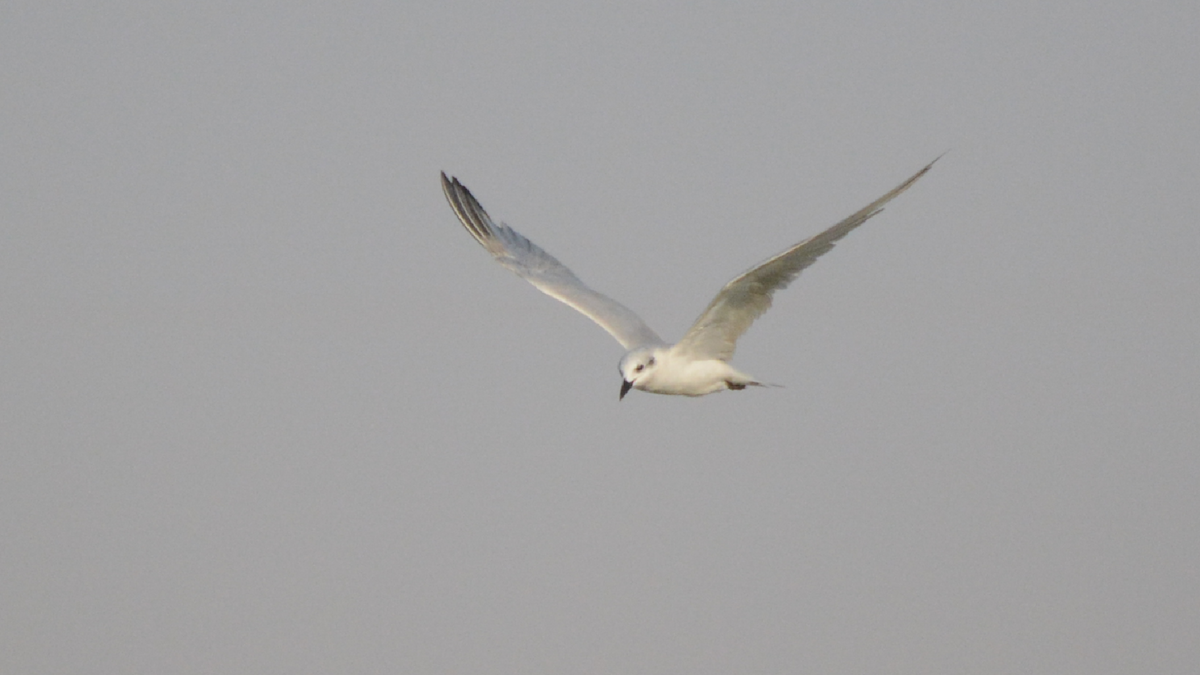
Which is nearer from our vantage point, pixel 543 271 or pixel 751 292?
pixel 751 292

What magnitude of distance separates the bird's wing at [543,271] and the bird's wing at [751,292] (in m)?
1.61

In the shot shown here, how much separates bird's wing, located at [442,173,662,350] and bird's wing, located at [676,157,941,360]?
161cm

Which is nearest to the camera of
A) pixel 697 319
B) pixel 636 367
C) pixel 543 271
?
pixel 697 319

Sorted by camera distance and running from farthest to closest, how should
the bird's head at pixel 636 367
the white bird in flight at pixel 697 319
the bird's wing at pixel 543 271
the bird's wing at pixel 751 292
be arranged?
the bird's wing at pixel 543 271, the bird's head at pixel 636 367, the white bird in flight at pixel 697 319, the bird's wing at pixel 751 292

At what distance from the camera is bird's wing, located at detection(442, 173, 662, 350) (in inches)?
676

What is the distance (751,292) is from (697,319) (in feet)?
2.05

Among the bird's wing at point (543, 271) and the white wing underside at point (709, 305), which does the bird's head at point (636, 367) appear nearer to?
the white wing underside at point (709, 305)

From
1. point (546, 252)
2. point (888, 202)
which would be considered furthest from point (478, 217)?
point (888, 202)

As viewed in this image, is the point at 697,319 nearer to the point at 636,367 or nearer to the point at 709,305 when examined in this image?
the point at 709,305

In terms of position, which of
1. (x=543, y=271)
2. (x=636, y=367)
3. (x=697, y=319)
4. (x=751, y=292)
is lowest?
(x=636, y=367)

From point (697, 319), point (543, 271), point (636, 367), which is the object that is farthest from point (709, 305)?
point (543, 271)

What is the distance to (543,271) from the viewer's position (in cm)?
1905

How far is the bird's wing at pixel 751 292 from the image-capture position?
1266 cm

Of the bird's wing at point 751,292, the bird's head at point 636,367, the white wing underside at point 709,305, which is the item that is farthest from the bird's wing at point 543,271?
the bird's wing at point 751,292
